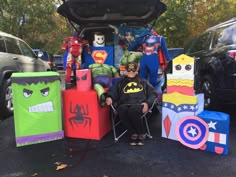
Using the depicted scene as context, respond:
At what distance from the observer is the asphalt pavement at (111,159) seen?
3.18m

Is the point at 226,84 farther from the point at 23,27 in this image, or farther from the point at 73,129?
the point at 23,27

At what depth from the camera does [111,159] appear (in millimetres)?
3559

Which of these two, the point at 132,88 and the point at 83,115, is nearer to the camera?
the point at 132,88

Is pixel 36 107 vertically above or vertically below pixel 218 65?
below

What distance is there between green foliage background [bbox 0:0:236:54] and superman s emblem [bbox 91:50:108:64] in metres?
11.6

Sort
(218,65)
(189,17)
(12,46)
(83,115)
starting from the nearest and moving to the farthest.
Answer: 1. (83,115)
2. (218,65)
3. (12,46)
4. (189,17)

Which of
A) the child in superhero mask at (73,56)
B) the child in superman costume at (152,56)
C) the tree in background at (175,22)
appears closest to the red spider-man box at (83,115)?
the child in superhero mask at (73,56)

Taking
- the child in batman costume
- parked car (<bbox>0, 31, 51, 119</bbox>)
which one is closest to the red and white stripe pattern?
the child in batman costume

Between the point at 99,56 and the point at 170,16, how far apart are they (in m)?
12.6

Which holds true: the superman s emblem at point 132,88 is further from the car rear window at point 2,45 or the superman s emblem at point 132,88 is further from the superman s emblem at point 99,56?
the car rear window at point 2,45

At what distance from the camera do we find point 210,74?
5.35m

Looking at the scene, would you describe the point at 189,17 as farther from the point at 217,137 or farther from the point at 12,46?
the point at 217,137

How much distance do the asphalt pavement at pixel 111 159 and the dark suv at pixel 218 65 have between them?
874 mm

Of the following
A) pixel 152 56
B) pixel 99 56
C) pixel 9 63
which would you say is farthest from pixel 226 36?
pixel 9 63
